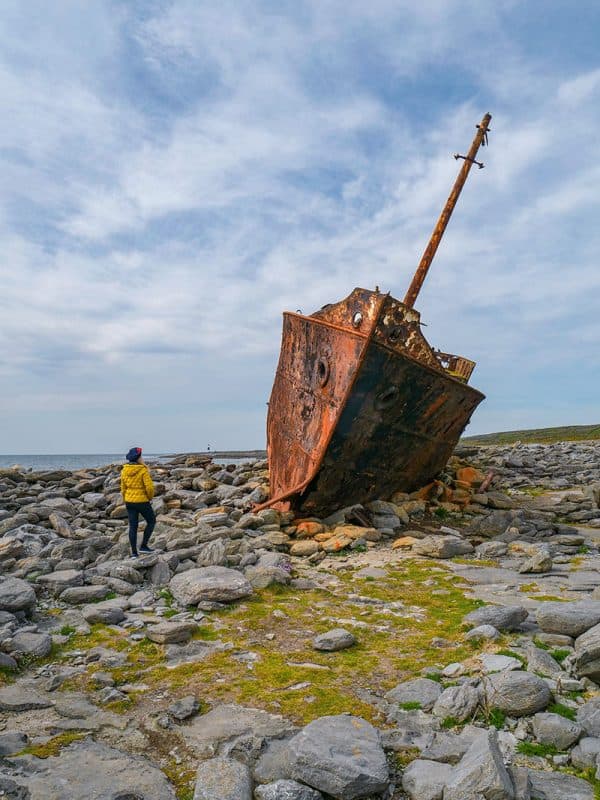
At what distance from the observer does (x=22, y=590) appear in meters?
5.33

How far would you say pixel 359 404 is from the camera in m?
9.14

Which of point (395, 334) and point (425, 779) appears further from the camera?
point (395, 334)

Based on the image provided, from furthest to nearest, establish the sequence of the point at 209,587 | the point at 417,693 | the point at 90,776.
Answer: the point at 209,587 → the point at 417,693 → the point at 90,776

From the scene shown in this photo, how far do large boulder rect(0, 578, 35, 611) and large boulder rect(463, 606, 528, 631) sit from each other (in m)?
3.88

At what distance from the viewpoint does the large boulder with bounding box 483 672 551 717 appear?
314cm

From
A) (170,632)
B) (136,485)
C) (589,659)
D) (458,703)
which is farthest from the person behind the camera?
(136,485)

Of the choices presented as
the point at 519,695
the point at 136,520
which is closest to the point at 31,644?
the point at 136,520

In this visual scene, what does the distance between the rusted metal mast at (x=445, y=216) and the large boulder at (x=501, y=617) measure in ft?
28.5

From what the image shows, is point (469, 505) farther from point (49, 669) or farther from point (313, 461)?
point (49, 669)

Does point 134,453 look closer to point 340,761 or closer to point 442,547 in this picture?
point 442,547

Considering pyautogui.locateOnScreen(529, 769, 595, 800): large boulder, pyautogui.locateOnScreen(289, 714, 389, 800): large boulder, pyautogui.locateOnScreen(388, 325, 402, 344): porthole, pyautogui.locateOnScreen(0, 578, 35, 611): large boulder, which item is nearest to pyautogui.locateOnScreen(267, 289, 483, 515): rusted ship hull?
pyautogui.locateOnScreen(388, 325, 402, 344): porthole

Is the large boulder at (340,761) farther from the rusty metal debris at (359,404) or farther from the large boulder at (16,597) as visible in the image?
the rusty metal debris at (359,404)

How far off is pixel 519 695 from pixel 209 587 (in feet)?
10.8

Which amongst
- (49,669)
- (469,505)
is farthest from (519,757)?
(469,505)
